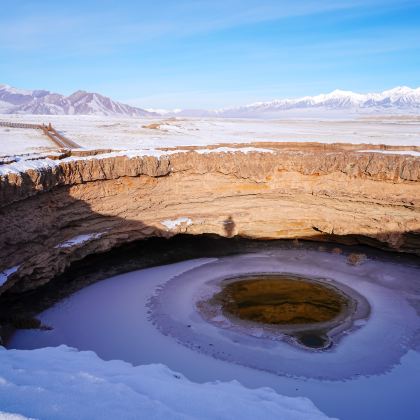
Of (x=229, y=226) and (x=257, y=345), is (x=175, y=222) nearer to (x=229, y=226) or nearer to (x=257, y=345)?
(x=229, y=226)

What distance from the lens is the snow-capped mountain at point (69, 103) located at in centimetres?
14449

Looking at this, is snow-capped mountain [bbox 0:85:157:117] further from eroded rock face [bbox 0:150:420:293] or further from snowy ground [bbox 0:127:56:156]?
eroded rock face [bbox 0:150:420:293]

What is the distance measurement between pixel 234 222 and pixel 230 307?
592cm

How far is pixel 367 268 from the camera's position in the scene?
18.7 metres

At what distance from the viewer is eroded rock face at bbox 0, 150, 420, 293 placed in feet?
53.7

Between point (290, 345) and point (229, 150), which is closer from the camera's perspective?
point (290, 345)

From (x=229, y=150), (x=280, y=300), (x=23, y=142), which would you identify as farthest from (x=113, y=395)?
(x=23, y=142)

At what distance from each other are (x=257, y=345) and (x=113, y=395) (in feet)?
24.8

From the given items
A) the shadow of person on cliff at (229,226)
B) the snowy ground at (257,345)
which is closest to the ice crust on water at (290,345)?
the snowy ground at (257,345)

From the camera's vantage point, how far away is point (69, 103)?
15688 centimetres

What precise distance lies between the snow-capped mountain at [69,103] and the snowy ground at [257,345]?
13671 centimetres

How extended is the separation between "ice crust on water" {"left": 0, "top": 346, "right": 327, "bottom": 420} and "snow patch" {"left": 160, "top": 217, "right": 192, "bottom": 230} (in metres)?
11.6

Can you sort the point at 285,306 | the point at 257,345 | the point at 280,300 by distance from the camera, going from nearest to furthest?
the point at 257,345 → the point at 285,306 → the point at 280,300

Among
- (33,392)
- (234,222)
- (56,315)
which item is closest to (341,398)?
(33,392)
